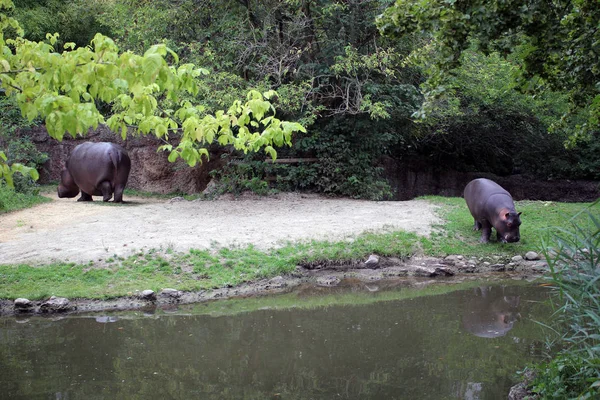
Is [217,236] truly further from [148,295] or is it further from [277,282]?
[148,295]

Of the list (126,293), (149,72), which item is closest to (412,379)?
(149,72)

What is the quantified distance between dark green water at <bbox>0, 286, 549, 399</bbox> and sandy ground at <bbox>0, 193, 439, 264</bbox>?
192cm

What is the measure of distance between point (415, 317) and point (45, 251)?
216 inches

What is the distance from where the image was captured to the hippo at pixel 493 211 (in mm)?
9758

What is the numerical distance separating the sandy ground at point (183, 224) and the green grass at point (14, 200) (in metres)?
0.29

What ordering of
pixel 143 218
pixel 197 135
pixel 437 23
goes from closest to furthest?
pixel 197 135
pixel 437 23
pixel 143 218

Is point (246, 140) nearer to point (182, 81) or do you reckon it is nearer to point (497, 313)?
point (182, 81)

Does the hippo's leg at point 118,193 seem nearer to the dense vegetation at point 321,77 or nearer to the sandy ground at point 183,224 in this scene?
the sandy ground at point 183,224

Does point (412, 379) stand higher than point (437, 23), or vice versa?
point (437, 23)

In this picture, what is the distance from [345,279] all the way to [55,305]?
13.3ft

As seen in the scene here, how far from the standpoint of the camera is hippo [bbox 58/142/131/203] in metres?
14.2

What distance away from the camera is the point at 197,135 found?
4352 mm

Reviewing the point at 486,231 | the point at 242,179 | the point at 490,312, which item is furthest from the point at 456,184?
the point at 490,312

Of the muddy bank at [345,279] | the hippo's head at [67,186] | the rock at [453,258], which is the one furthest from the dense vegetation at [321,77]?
the muddy bank at [345,279]
